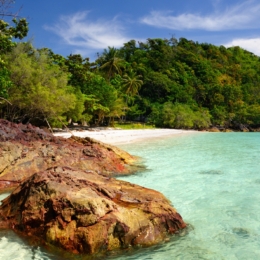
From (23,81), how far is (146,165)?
13555mm

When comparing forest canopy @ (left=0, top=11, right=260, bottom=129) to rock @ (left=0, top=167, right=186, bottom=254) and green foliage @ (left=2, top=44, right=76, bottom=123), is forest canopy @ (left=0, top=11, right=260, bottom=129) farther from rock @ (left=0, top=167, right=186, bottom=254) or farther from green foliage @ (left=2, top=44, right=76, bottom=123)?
rock @ (left=0, top=167, right=186, bottom=254)

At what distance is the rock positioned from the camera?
14.9ft

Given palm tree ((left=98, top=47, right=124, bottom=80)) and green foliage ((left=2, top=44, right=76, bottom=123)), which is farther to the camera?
palm tree ((left=98, top=47, right=124, bottom=80))

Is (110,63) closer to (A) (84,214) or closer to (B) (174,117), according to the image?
(B) (174,117)

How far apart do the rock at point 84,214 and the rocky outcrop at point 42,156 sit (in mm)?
2829

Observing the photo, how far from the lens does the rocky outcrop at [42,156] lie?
28.2 feet

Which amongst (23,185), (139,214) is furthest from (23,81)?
(139,214)

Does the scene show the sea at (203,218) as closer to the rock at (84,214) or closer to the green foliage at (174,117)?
the rock at (84,214)

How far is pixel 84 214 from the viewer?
4.71 meters

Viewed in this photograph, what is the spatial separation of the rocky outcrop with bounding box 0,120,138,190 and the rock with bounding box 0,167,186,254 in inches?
111

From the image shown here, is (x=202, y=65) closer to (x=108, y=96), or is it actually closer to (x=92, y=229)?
(x=108, y=96)

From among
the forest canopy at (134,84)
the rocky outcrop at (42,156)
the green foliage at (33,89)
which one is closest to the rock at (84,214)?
the rocky outcrop at (42,156)

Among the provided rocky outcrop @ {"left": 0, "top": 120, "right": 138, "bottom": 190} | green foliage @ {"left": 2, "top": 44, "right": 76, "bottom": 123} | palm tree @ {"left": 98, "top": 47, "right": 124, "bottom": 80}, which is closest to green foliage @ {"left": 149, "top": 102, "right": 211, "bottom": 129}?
palm tree @ {"left": 98, "top": 47, "right": 124, "bottom": 80}

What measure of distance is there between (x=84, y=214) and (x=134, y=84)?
4825cm
